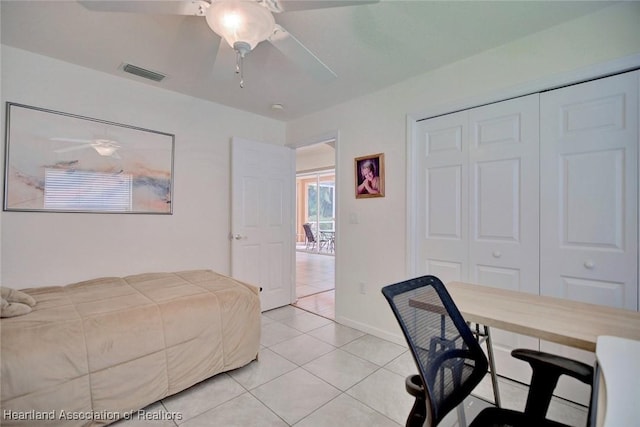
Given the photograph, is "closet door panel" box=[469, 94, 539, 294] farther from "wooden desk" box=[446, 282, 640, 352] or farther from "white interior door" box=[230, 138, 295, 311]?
"white interior door" box=[230, 138, 295, 311]

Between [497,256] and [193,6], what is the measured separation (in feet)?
8.04

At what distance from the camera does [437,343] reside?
1.00m

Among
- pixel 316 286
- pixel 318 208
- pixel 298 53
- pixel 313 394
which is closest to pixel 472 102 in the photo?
pixel 298 53

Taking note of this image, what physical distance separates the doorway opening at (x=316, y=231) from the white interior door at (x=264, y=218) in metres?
0.46

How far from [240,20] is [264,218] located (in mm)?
2468

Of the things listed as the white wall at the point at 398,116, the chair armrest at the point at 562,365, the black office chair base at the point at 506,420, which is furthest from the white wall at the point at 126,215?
the chair armrest at the point at 562,365

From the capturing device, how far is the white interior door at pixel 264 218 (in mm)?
3299

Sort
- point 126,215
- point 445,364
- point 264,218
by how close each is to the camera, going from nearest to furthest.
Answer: point 445,364, point 126,215, point 264,218

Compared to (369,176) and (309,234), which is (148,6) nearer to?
(369,176)

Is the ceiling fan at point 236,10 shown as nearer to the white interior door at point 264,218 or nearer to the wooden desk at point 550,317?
the wooden desk at point 550,317

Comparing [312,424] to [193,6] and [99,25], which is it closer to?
[193,6]

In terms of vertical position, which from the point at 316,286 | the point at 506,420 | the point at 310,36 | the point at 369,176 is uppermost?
the point at 310,36

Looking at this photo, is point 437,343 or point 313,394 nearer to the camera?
point 437,343

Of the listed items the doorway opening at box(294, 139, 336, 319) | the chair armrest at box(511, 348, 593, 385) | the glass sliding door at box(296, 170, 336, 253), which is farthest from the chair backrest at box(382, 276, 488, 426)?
the glass sliding door at box(296, 170, 336, 253)
